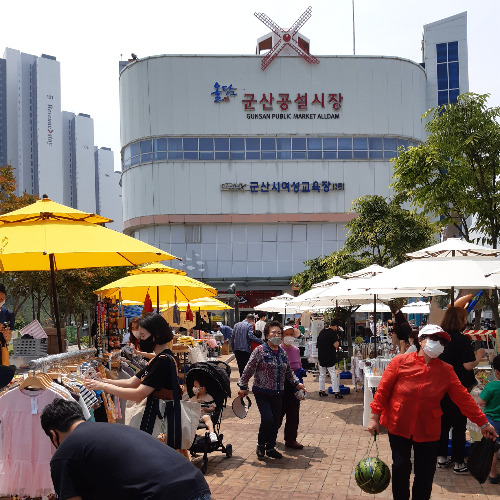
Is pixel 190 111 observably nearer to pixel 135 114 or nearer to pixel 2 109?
pixel 135 114

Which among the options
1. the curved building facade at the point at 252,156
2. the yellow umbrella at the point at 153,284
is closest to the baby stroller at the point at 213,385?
the yellow umbrella at the point at 153,284

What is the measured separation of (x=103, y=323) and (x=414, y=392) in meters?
4.04

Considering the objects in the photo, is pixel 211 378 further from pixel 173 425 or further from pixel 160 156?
pixel 160 156

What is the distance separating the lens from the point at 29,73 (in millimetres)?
115375

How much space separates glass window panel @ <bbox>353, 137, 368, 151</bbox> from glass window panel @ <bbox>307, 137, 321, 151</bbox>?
2.89m

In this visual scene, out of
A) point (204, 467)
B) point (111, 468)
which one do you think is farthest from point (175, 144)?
point (111, 468)

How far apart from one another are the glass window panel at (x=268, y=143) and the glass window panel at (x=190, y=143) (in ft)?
16.6

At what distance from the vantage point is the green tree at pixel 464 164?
12727 millimetres

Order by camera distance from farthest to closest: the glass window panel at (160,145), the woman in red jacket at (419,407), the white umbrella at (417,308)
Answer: the glass window panel at (160,145), the white umbrella at (417,308), the woman in red jacket at (419,407)

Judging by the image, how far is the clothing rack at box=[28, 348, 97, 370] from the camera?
526 cm

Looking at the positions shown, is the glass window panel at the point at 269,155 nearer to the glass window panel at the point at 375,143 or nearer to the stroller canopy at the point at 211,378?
the glass window panel at the point at 375,143

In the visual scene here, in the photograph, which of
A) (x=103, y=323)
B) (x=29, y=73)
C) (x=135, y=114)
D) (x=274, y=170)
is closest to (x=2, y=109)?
(x=29, y=73)

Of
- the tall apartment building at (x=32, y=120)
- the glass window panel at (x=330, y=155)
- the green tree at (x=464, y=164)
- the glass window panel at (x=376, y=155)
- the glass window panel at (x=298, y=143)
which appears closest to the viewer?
the green tree at (x=464, y=164)

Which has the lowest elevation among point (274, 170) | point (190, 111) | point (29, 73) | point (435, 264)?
point (435, 264)
